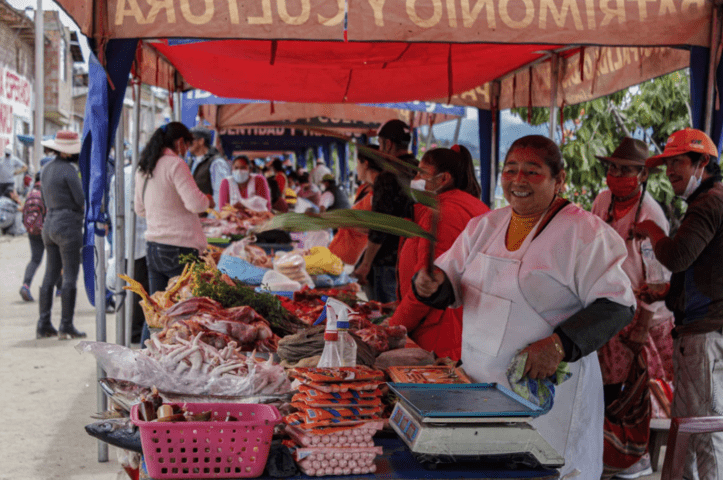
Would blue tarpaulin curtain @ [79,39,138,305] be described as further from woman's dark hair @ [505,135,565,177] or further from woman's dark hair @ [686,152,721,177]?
woman's dark hair @ [686,152,721,177]

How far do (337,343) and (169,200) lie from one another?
3596 mm

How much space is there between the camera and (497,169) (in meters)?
8.41

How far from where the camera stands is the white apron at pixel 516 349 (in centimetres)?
258

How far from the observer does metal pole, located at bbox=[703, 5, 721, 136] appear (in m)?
3.98

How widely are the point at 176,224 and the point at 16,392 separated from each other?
2.07 m

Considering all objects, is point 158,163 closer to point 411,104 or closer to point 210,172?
point 210,172

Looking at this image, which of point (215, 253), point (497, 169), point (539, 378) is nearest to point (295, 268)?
point (215, 253)

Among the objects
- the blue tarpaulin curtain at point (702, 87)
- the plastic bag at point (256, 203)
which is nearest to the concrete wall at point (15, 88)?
the plastic bag at point (256, 203)

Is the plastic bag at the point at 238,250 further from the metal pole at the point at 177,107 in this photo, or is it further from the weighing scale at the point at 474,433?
the weighing scale at the point at 474,433

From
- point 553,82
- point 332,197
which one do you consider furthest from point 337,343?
point 332,197

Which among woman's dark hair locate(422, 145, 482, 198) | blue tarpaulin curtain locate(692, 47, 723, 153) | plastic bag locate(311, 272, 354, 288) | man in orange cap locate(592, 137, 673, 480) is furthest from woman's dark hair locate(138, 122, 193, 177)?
blue tarpaulin curtain locate(692, 47, 723, 153)

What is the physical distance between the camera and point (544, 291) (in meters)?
2.54

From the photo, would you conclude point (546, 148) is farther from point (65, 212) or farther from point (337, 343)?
point (65, 212)

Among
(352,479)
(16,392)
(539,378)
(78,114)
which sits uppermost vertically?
(78,114)
